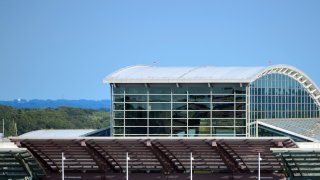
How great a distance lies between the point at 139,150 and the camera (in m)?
92.1

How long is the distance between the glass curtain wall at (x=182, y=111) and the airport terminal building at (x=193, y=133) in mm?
81

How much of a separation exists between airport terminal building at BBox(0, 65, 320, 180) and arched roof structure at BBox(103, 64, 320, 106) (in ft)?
0.27

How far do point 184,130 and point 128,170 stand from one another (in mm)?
17526

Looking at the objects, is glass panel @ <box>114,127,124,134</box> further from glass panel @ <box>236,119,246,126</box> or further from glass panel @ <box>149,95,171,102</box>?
glass panel @ <box>236,119,246,126</box>

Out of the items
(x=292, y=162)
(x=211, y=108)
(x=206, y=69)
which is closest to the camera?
(x=292, y=162)

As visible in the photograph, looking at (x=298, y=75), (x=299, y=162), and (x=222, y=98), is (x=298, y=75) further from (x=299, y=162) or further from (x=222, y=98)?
(x=299, y=162)

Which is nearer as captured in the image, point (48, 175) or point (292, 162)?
point (292, 162)

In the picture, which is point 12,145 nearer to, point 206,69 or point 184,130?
point 184,130

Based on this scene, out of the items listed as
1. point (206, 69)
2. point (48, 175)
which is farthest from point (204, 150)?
point (206, 69)

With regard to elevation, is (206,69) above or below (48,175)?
above

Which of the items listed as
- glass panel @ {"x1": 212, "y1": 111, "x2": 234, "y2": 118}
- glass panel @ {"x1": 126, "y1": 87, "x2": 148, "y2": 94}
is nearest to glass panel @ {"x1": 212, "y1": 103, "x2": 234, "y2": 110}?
glass panel @ {"x1": 212, "y1": 111, "x2": 234, "y2": 118}

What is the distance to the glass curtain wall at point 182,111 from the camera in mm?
111375

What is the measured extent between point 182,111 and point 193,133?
6.55 feet

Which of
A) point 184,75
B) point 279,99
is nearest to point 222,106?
point 184,75
